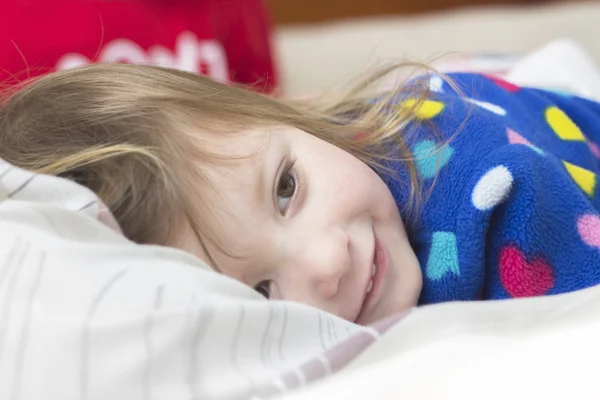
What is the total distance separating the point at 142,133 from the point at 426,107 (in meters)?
0.30

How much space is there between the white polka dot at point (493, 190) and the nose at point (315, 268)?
0.14 meters

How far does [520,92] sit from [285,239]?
1.41 ft

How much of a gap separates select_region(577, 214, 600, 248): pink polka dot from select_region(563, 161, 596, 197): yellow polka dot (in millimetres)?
72

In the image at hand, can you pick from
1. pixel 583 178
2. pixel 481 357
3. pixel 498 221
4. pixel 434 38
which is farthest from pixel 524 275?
pixel 434 38

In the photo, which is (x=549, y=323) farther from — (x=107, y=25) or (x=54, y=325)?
(x=107, y=25)

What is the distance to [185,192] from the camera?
Answer: 565 mm

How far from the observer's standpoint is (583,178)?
0.75 metres

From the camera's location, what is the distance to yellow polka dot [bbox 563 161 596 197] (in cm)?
74

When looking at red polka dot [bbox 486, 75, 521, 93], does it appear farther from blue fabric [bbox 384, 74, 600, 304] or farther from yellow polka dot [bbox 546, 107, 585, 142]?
blue fabric [bbox 384, 74, 600, 304]

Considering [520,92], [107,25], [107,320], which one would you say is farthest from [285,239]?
[107,25]

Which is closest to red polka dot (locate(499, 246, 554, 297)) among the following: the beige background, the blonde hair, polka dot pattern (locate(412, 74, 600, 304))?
polka dot pattern (locate(412, 74, 600, 304))

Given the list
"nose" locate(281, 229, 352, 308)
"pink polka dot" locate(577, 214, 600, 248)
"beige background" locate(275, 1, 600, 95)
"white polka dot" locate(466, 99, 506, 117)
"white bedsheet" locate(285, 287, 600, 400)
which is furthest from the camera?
"beige background" locate(275, 1, 600, 95)

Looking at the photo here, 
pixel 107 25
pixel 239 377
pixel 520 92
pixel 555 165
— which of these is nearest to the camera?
pixel 239 377

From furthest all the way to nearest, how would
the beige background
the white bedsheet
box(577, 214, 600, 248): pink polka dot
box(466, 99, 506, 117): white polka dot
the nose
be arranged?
the beige background, box(466, 99, 506, 117): white polka dot, box(577, 214, 600, 248): pink polka dot, the nose, the white bedsheet
